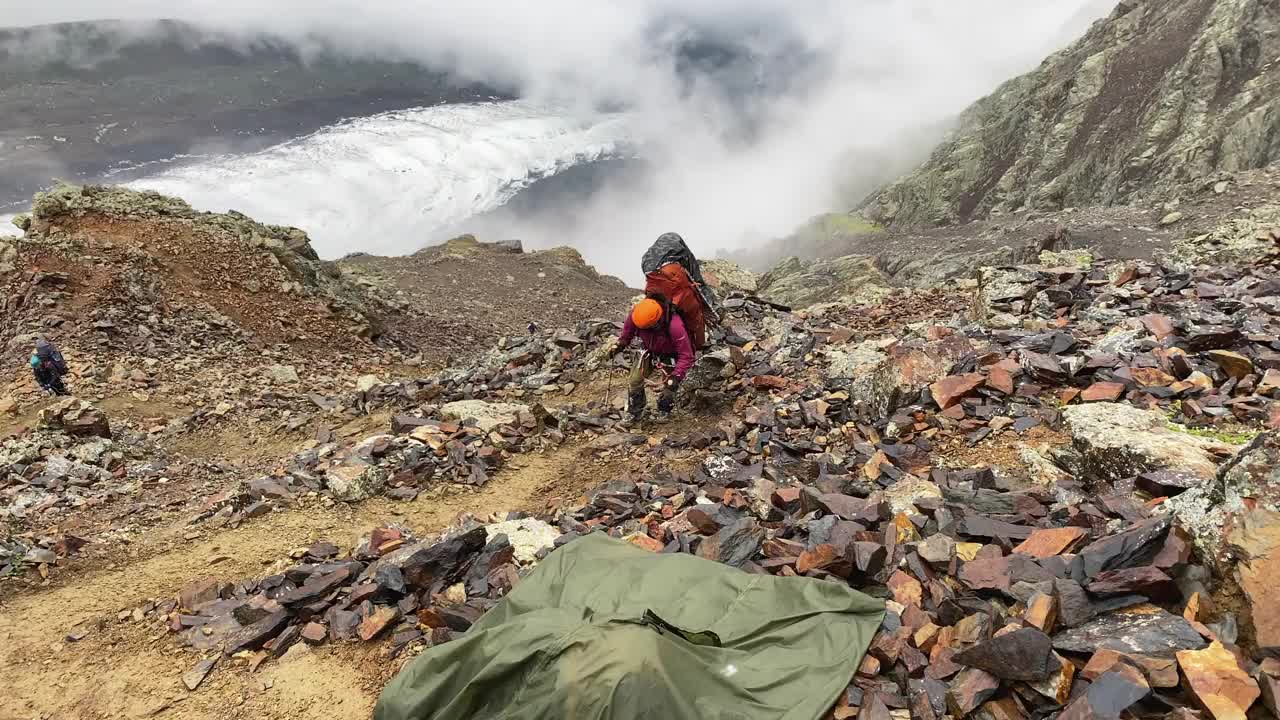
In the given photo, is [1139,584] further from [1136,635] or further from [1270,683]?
[1270,683]

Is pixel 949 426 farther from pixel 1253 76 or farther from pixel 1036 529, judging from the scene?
pixel 1253 76

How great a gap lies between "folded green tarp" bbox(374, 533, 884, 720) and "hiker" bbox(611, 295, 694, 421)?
475 cm

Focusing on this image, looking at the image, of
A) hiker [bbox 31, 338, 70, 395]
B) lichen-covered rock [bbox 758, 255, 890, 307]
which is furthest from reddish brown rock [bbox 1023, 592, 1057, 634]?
lichen-covered rock [bbox 758, 255, 890, 307]

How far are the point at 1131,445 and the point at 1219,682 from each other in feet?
9.21

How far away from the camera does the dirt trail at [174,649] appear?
4.61 meters

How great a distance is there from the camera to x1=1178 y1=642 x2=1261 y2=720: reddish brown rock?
2.55 m

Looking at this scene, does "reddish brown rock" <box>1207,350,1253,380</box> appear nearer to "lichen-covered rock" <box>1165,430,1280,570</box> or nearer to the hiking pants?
"lichen-covered rock" <box>1165,430,1280,570</box>

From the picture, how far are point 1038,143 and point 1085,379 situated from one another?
60.0 meters

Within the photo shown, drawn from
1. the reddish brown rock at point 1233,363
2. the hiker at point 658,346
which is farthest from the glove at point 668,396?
the reddish brown rock at point 1233,363

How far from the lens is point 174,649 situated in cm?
523

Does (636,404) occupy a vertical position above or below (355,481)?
above

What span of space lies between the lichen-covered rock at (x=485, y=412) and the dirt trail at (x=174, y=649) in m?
1.98

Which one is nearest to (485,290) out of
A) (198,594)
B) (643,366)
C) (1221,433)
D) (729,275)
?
(729,275)

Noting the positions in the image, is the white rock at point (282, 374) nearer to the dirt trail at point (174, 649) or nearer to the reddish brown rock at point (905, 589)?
the dirt trail at point (174, 649)
